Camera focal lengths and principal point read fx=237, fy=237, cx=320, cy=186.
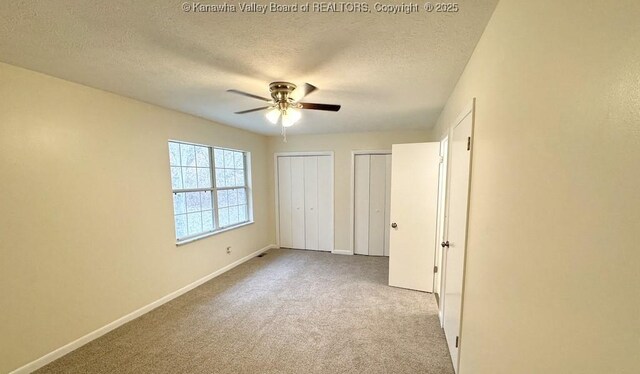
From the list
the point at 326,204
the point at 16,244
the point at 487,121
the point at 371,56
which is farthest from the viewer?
the point at 326,204

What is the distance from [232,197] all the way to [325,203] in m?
1.72

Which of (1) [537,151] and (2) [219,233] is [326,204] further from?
(1) [537,151]

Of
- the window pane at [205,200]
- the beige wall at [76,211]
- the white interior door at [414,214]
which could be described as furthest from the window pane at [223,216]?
the white interior door at [414,214]

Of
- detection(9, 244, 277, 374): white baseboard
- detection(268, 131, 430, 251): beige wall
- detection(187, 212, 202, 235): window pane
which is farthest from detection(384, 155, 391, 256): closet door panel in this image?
detection(187, 212, 202, 235): window pane

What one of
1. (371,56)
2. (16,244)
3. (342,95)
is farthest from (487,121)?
(16,244)

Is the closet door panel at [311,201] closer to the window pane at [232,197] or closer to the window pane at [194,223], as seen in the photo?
the window pane at [232,197]

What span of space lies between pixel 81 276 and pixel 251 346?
161 cm

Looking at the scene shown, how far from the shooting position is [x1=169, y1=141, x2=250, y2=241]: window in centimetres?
311

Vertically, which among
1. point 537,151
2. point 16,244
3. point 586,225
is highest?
point 537,151

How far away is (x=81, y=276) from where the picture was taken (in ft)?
6.82

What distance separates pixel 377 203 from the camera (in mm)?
4398

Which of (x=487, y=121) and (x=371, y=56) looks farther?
(x=371, y=56)

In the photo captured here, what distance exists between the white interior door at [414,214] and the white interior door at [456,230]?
77 cm

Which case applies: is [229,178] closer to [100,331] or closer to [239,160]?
[239,160]
